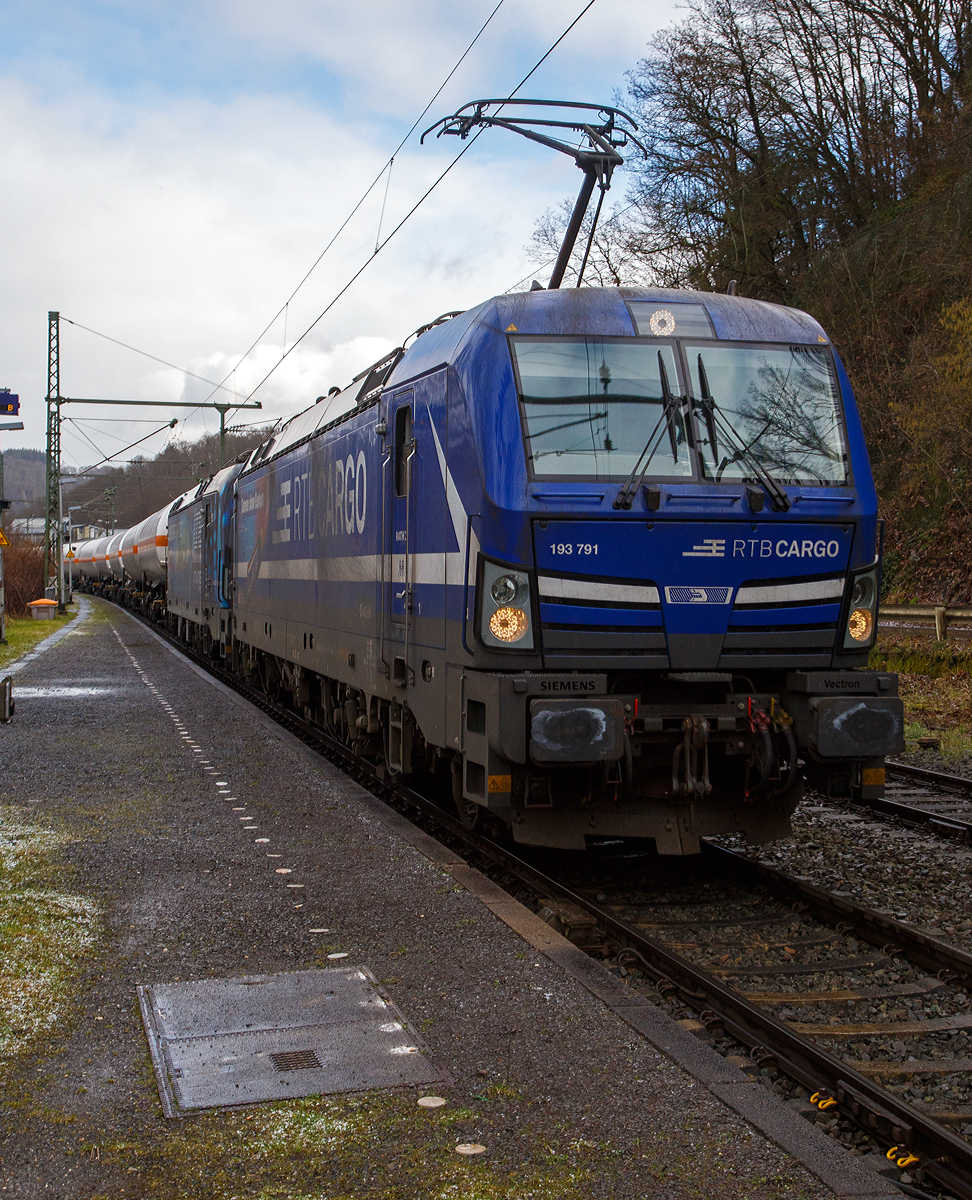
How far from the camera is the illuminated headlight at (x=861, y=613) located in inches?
260

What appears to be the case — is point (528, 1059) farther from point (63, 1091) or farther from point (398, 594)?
point (398, 594)

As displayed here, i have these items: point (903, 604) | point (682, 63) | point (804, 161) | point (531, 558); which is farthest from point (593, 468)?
point (682, 63)

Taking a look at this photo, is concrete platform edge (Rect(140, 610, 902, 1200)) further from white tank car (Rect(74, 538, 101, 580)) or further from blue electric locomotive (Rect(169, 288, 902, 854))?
white tank car (Rect(74, 538, 101, 580))

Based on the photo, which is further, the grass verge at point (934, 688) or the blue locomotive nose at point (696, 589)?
the grass verge at point (934, 688)

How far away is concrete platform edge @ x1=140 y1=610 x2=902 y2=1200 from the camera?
11.3 feet

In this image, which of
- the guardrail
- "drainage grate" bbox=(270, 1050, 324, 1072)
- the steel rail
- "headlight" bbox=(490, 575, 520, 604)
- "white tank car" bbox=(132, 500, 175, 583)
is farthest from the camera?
"white tank car" bbox=(132, 500, 175, 583)

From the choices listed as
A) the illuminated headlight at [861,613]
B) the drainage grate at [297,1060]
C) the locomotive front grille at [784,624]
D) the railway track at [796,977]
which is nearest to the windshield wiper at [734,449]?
the locomotive front grille at [784,624]

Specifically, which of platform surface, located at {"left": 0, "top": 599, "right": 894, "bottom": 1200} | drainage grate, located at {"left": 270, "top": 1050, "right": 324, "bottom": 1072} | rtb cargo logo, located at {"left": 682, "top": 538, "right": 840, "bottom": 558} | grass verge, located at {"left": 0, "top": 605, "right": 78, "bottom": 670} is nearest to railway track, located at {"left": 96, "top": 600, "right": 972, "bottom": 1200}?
platform surface, located at {"left": 0, "top": 599, "right": 894, "bottom": 1200}

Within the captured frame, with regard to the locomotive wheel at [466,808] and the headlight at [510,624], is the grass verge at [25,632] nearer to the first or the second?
the locomotive wheel at [466,808]

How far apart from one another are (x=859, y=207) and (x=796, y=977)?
25663 mm

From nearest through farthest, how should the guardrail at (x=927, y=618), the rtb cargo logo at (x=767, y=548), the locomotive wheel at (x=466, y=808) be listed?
the rtb cargo logo at (x=767, y=548) → the locomotive wheel at (x=466, y=808) → the guardrail at (x=927, y=618)

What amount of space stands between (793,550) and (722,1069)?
121 inches

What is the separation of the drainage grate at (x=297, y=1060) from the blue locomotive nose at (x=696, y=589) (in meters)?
2.51

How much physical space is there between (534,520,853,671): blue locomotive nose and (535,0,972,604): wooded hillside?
45.5 feet
